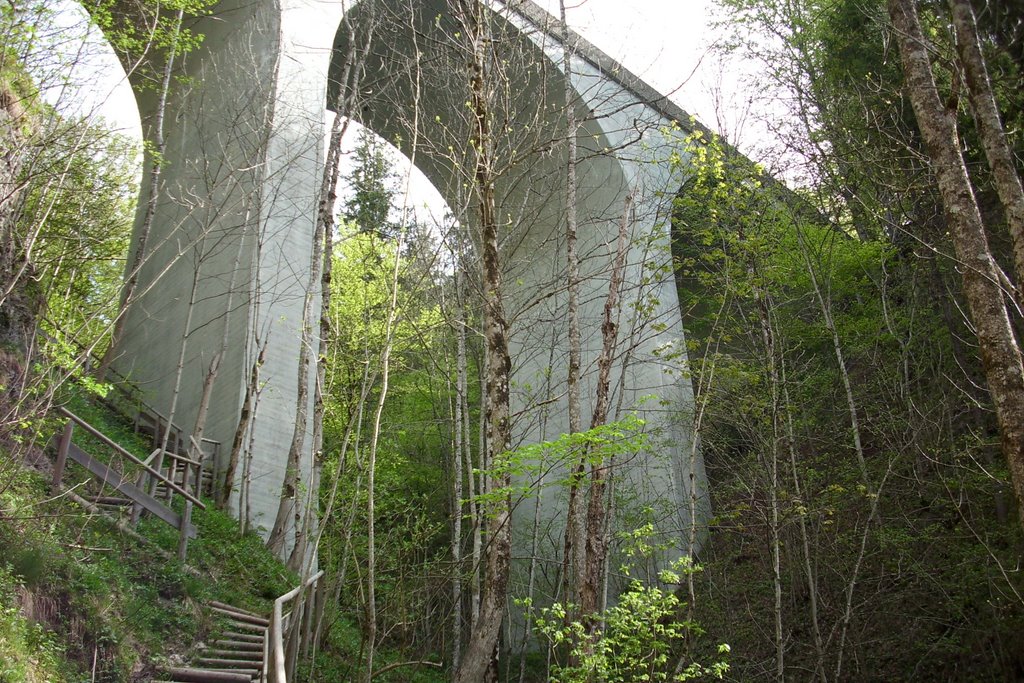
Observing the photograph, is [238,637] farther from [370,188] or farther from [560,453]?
[370,188]

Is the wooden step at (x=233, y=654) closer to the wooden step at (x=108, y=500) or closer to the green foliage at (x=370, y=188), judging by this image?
the wooden step at (x=108, y=500)

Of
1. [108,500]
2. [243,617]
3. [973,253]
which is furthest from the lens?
[108,500]

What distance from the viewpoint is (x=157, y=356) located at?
42.2 feet

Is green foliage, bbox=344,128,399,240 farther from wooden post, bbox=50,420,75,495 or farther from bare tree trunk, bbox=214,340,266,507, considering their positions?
wooden post, bbox=50,420,75,495

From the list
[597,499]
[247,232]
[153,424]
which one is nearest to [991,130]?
[597,499]

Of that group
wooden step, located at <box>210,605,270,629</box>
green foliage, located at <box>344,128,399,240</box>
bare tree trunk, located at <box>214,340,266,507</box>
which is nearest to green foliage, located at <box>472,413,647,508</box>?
wooden step, located at <box>210,605,270,629</box>

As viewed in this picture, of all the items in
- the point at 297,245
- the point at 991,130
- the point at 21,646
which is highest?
the point at 297,245

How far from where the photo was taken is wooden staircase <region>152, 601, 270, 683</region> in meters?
5.84

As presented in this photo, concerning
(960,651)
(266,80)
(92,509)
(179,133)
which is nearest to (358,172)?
(179,133)

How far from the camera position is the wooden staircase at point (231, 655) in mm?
5836

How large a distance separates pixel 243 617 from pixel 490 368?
391 cm

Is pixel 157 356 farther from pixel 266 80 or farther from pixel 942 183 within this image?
pixel 942 183

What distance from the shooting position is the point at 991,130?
462cm

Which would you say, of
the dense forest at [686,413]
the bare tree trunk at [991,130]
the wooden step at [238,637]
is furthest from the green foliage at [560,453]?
the wooden step at [238,637]
